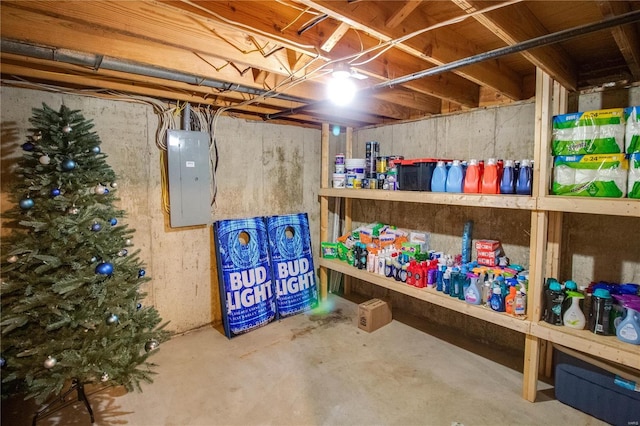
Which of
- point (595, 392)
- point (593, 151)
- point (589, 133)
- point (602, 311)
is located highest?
point (589, 133)

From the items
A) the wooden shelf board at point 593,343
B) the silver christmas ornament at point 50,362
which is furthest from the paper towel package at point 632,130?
the silver christmas ornament at point 50,362

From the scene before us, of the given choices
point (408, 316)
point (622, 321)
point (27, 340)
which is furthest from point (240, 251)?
point (622, 321)

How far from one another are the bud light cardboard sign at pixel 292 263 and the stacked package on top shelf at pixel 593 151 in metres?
2.36

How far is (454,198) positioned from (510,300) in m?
0.78

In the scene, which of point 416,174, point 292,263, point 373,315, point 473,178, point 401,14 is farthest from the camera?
point 292,263

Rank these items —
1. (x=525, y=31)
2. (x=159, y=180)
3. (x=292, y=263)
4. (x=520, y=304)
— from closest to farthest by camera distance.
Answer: (x=525, y=31)
(x=520, y=304)
(x=159, y=180)
(x=292, y=263)

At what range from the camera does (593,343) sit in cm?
178

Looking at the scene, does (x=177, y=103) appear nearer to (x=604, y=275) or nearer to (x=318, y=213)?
(x=318, y=213)

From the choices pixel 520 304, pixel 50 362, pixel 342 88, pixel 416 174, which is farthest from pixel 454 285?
pixel 50 362

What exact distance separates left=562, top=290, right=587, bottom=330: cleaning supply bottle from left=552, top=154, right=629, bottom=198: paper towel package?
61cm

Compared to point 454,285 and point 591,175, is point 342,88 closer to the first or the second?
point 591,175

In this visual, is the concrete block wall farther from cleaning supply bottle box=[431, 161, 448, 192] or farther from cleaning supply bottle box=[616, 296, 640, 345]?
cleaning supply bottle box=[616, 296, 640, 345]

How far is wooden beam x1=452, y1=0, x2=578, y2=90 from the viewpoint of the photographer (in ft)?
4.17

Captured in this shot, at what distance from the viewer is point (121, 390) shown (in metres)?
2.22
